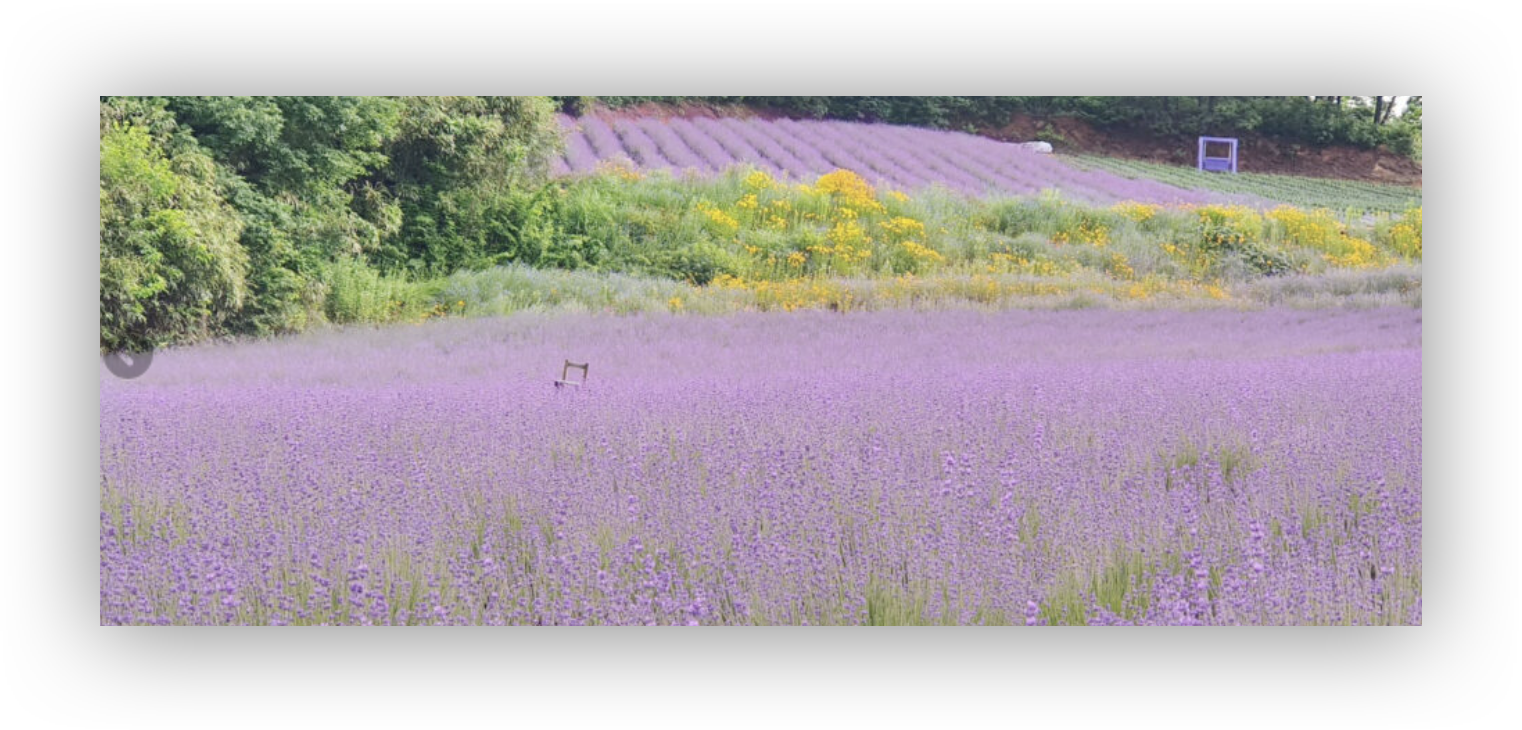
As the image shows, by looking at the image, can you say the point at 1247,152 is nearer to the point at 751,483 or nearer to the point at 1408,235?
the point at 1408,235

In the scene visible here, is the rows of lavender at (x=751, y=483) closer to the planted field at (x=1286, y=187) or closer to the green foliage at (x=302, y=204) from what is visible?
the green foliage at (x=302, y=204)

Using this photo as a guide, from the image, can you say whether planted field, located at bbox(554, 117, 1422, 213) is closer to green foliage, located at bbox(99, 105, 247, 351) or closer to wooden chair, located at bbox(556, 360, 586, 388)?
wooden chair, located at bbox(556, 360, 586, 388)

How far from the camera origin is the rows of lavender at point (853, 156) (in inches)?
196

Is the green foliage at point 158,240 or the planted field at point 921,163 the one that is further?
the planted field at point 921,163

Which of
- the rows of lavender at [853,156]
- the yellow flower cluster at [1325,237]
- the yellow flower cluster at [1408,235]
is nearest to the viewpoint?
the rows of lavender at [853,156]

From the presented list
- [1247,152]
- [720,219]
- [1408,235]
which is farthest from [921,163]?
[1408,235]

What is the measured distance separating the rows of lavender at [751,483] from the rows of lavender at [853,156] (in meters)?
0.75

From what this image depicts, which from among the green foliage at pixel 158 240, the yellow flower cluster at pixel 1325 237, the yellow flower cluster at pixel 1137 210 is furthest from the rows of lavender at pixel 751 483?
the yellow flower cluster at pixel 1137 210

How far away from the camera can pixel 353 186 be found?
517 cm

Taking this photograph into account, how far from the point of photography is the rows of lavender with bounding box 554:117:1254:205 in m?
4.97

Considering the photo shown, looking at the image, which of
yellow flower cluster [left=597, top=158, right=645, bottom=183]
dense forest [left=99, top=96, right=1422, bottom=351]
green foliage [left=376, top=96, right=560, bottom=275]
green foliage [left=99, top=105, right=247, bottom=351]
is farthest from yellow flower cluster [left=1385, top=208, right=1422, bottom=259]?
green foliage [left=99, top=105, right=247, bottom=351]

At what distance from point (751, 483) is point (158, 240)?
2.67m

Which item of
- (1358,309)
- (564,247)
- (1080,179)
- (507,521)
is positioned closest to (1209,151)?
(1080,179)
